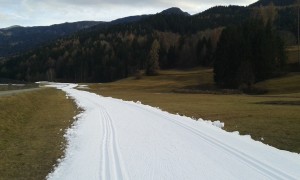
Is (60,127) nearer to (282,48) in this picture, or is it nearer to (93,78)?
→ (282,48)

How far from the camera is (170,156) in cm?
1367

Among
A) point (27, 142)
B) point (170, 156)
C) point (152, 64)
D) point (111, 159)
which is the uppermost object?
point (111, 159)

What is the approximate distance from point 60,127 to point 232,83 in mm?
65486

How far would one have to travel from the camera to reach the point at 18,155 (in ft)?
48.6

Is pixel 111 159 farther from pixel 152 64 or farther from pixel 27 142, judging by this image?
pixel 152 64

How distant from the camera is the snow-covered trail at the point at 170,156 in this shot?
36.4 feet

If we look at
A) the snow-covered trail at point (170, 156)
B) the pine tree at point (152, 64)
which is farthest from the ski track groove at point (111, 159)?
the pine tree at point (152, 64)

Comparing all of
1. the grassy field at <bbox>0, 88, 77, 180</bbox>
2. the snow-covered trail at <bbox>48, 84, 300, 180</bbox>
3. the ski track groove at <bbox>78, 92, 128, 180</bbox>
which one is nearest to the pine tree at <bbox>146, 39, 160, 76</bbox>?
the grassy field at <bbox>0, 88, 77, 180</bbox>

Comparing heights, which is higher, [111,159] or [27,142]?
[111,159]

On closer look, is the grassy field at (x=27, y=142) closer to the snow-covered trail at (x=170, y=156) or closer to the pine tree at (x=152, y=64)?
the snow-covered trail at (x=170, y=156)

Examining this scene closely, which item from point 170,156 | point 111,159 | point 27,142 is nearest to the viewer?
point 111,159

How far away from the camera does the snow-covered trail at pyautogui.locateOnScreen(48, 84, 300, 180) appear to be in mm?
11109

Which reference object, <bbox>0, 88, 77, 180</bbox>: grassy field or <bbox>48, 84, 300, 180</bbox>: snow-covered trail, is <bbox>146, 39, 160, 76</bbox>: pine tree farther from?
<bbox>48, 84, 300, 180</bbox>: snow-covered trail

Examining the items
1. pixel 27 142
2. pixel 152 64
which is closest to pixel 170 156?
pixel 27 142
